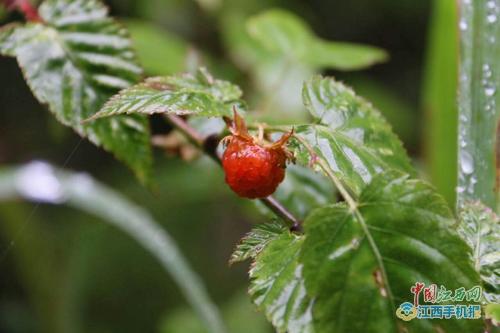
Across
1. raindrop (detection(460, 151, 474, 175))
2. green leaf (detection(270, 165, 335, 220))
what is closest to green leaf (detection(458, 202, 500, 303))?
raindrop (detection(460, 151, 474, 175))

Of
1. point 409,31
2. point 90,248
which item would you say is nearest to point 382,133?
point 90,248

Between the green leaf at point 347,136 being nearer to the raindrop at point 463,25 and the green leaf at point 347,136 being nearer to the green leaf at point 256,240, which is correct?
the green leaf at point 256,240

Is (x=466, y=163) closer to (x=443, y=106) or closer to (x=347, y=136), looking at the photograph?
(x=347, y=136)

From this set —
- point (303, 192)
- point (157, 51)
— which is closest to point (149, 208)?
point (157, 51)

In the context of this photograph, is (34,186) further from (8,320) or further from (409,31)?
(409,31)

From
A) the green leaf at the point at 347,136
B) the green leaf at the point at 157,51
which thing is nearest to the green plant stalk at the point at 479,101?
the green leaf at the point at 347,136

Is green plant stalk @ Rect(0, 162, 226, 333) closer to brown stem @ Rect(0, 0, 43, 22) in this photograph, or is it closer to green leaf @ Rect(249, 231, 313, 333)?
brown stem @ Rect(0, 0, 43, 22)
